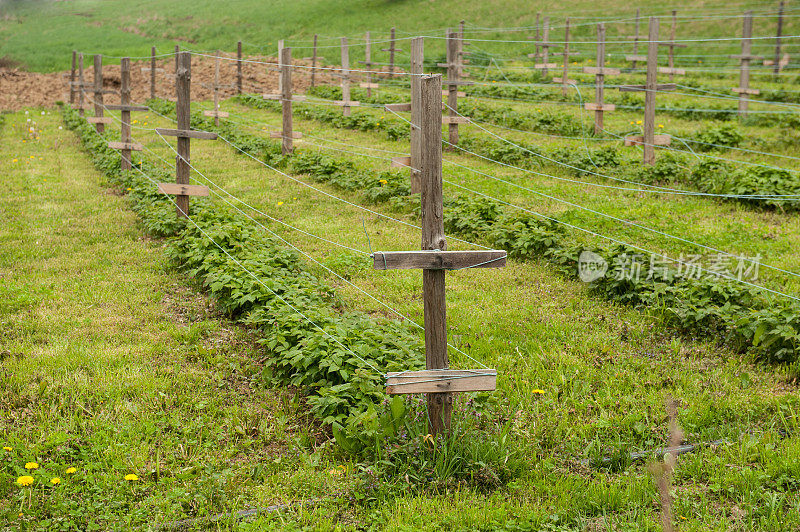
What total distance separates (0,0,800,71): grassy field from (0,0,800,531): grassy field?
1009 inches


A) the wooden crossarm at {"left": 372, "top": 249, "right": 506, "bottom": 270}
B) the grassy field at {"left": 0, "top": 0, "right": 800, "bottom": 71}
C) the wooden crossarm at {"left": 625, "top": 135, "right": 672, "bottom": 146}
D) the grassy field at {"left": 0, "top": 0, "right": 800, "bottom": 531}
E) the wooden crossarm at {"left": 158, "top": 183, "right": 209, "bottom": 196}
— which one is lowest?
the grassy field at {"left": 0, "top": 0, "right": 800, "bottom": 531}

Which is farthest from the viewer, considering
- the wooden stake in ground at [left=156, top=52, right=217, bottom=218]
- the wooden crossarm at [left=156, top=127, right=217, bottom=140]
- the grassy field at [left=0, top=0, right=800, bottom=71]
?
the grassy field at [left=0, top=0, right=800, bottom=71]

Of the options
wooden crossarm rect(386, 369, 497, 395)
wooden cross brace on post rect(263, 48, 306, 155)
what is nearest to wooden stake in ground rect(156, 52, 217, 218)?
wooden cross brace on post rect(263, 48, 306, 155)

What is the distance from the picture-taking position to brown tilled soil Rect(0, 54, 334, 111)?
28.4m

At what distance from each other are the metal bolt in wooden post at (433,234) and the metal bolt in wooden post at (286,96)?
11.1 meters

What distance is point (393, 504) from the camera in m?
4.26

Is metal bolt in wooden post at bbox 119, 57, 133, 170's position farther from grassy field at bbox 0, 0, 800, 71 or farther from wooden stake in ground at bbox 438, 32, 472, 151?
grassy field at bbox 0, 0, 800, 71

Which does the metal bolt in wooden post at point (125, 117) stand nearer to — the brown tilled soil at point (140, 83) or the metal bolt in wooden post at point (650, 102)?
the metal bolt in wooden post at point (650, 102)

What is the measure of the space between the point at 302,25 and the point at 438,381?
4182cm

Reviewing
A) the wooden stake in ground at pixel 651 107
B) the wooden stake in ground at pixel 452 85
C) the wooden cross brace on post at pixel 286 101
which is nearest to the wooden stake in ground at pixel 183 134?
the wooden cross brace on post at pixel 286 101

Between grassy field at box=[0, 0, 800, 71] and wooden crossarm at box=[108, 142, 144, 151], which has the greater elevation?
grassy field at box=[0, 0, 800, 71]

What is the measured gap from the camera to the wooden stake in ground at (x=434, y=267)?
4.49m

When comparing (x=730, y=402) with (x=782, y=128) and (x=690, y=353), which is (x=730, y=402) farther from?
(x=782, y=128)

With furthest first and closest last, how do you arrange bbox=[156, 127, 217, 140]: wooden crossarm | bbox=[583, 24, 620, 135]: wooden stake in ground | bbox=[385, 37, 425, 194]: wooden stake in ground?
bbox=[583, 24, 620, 135]: wooden stake in ground → bbox=[385, 37, 425, 194]: wooden stake in ground → bbox=[156, 127, 217, 140]: wooden crossarm
